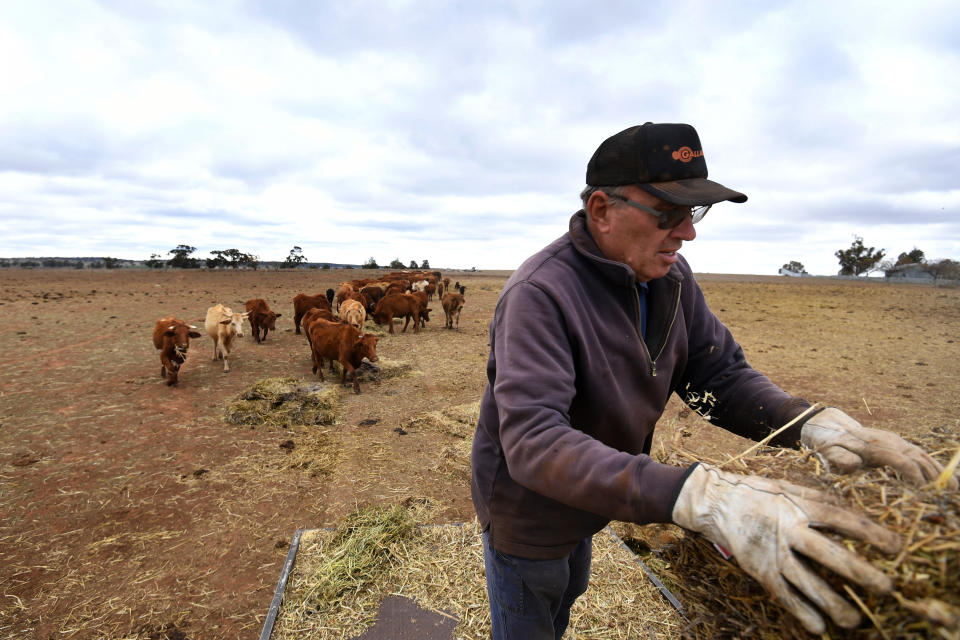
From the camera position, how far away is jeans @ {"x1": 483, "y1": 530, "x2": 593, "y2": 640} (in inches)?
72.1

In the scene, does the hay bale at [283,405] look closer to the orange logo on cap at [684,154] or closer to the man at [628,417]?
the man at [628,417]

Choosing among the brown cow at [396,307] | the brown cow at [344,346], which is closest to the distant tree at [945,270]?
the brown cow at [396,307]

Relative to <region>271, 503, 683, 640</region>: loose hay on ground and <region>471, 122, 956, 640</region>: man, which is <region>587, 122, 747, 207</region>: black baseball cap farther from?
<region>271, 503, 683, 640</region>: loose hay on ground

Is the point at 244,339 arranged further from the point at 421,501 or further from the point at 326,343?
the point at 421,501

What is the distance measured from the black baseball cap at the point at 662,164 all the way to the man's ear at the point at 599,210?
5 cm

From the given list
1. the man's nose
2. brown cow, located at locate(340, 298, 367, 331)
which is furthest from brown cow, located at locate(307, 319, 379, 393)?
the man's nose

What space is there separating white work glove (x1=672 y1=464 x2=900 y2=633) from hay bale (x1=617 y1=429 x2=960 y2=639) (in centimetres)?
5

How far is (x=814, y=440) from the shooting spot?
161 cm

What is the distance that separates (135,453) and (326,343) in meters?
4.00

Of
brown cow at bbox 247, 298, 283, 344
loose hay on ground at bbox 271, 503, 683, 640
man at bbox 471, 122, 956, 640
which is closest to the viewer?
man at bbox 471, 122, 956, 640

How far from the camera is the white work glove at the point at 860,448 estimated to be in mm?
1260

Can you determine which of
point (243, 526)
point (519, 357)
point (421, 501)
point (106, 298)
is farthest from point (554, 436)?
point (106, 298)

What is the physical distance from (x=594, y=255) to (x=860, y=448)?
1.06 m

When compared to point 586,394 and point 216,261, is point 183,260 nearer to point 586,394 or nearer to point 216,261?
point 216,261
